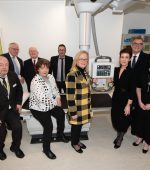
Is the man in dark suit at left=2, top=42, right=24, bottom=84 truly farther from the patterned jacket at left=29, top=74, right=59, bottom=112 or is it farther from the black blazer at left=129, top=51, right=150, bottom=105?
the black blazer at left=129, top=51, right=150, bottom=105

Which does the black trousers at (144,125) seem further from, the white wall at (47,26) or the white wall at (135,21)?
the white wall at (135,21)

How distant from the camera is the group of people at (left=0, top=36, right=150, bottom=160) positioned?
2158 millimetres

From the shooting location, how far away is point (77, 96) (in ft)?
7.02

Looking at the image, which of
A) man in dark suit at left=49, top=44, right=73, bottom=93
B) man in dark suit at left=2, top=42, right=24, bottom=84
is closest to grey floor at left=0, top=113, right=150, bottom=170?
man in dark suit at left=2, top=42, right=24, bottom=84

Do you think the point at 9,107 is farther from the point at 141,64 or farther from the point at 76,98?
the point at 141,64

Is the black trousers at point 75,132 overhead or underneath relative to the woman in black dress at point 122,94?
underneath

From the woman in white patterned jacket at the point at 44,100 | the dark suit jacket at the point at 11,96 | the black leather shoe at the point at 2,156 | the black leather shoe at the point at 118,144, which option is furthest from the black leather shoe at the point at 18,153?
the black leather shoe at the point at 118,144

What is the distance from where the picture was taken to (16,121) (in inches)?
90.0

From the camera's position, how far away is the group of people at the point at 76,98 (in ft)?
7.08

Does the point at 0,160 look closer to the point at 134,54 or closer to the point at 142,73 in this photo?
the point at 142,73

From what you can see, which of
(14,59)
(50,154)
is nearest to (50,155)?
(50,154)

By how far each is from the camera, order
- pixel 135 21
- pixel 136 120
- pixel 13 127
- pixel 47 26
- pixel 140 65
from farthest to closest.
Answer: pixel 135 21 → pixel 47 26 → pixel 136 120 → pixel 140 65 → pixel 13 127

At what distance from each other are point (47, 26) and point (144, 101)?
2.81 metres

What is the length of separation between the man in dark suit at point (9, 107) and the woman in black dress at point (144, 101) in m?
1.62
